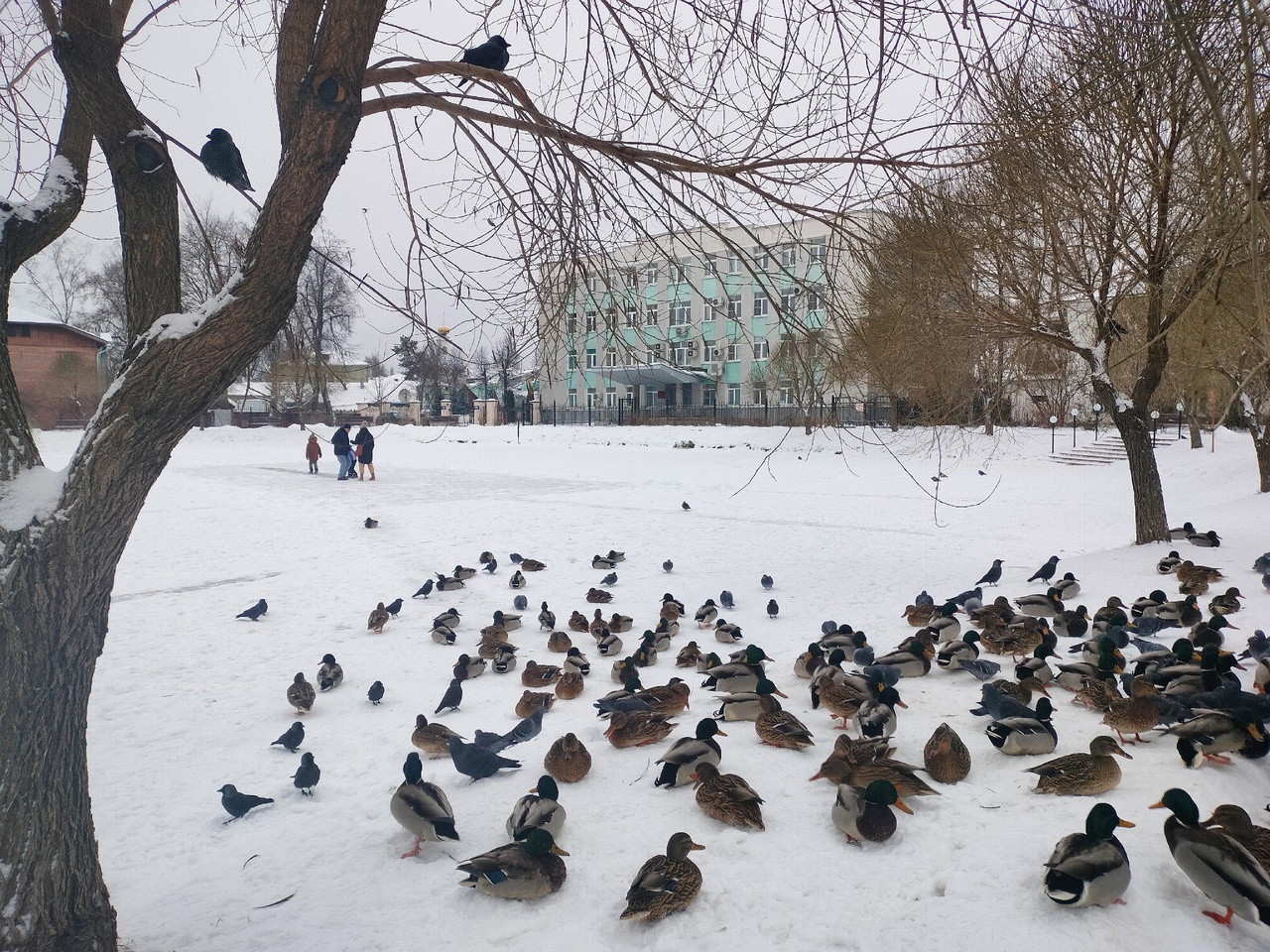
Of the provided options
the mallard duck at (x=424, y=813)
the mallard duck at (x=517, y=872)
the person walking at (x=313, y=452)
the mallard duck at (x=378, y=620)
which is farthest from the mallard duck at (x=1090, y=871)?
the person walking at (x=313, y=452)

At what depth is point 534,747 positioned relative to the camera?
512 centimetres

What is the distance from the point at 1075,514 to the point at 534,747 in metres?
14.9

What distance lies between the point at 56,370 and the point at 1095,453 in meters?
45.8

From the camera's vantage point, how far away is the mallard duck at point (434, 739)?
16.6 feet

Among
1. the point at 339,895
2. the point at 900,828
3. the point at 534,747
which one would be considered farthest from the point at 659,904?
the point at 534,747

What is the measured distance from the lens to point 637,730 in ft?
15.9

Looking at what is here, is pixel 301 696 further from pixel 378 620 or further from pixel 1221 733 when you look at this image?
pixel 1221 733

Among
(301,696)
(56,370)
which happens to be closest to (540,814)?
(301,696)

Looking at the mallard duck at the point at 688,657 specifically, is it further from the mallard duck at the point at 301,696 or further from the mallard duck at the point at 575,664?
the mallard duck at the point at 301,696

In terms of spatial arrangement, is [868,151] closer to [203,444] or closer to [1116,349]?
[1116,349]

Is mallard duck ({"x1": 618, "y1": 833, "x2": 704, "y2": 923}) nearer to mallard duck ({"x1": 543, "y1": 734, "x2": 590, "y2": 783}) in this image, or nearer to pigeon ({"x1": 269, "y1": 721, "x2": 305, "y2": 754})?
mallard duck ({"x1": 543, "y1": 734, "x2": 590, "y2": 783})

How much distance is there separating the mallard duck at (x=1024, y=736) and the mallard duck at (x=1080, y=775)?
0.41 metres

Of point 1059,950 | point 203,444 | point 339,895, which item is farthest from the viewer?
point 203,444

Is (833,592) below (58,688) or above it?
below
